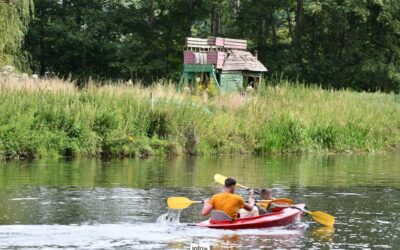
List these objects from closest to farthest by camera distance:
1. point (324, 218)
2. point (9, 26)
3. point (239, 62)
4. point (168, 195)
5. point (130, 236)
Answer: point (130, 236)
point (324, 218)
point (168, 195)
point (9, 26)
point (239, 62)

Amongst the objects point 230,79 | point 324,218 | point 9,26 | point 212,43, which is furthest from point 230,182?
point 212,43

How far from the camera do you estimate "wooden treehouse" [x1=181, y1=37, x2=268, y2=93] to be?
136 feet

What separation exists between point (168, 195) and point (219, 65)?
72.4 ft

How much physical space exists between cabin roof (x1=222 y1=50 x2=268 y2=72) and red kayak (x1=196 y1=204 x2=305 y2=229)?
2470 centimetres

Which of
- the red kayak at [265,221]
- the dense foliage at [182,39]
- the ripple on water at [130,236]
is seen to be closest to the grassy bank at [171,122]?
the ripple on water at [130,236]

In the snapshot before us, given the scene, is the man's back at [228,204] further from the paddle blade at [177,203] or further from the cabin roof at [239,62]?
the cabin roof at [239,62]

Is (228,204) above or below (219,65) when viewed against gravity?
below

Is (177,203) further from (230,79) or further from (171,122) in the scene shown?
(230,79)

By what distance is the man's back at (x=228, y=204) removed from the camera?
53.1 feet

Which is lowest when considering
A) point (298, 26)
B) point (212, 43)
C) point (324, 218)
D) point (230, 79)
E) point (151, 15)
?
point (324, 218)

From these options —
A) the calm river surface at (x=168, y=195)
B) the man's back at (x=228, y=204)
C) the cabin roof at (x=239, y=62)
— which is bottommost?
the calm river surface at (x=168, y=195)

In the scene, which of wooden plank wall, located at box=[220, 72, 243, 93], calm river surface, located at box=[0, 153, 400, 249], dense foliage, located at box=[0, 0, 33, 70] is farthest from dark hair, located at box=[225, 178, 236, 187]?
wooden plank wall, located at box=[220, 72, 243, 93]

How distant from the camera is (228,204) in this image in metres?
16.2

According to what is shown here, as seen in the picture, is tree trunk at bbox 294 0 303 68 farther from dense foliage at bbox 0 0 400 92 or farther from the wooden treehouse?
the wooden treehouse
